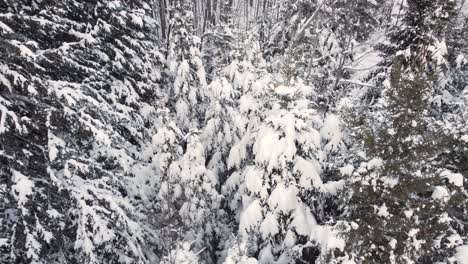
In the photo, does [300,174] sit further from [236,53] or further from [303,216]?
[236,53]

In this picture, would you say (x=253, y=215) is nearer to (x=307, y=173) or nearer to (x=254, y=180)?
(x=254, y=180)

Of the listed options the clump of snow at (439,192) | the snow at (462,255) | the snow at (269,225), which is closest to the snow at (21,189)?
the snow at (269,225)

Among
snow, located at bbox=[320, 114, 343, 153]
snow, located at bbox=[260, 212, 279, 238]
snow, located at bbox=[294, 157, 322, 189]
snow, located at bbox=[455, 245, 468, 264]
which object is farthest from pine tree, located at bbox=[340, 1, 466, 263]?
snow, located at bbox=[320, 114, 343, 153]

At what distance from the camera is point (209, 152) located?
1692 cm

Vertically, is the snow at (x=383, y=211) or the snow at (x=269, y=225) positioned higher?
the snow at (x=383, y=211)

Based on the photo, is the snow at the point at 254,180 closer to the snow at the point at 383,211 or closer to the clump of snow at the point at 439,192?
the snow at the point at 383,211

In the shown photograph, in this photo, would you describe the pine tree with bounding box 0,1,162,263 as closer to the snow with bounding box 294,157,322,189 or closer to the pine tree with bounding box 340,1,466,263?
the snow with bounding box 294,157,322,189

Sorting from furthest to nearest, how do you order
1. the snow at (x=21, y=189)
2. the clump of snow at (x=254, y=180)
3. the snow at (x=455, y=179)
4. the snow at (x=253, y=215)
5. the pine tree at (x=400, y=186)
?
the snow at (x=253, y=215) → the clump of snow at (x=254, y=180) → the snow at (x=21, y=189) → the snow at (x=455, y=179) → the pine tree at (x=400, y=186)

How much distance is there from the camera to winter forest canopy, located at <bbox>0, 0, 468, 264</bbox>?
798 cm

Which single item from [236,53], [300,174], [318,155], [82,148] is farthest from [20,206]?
[236,53]

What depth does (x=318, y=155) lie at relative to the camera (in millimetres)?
11844

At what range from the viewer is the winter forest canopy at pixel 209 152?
26.2 feet

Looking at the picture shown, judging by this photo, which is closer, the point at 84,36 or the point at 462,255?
the point at 462,255

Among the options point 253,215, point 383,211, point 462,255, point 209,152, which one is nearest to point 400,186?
point 383,211
